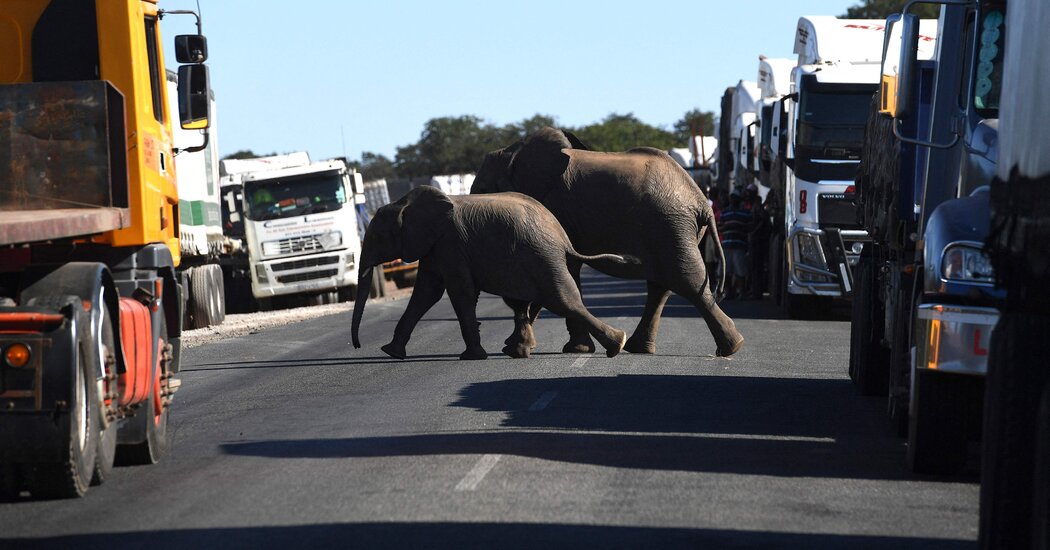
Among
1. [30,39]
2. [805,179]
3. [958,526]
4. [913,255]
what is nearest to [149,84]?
[30,39]

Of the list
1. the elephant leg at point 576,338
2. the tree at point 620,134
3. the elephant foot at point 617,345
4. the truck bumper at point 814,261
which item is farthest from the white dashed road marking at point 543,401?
the tree at point 620,134

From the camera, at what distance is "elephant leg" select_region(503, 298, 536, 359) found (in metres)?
16.7

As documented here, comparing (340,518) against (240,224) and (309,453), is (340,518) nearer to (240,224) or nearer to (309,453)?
(309,453)

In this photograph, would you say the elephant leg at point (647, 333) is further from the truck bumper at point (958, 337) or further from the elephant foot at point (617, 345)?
the truck bumper at point (958, 337)

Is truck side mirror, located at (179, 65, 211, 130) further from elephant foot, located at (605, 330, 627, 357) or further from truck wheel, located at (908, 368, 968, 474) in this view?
elephant foot, located at (605, 330, 627, 357)

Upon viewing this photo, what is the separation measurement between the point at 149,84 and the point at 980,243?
5.08m

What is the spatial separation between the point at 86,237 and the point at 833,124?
603 inches

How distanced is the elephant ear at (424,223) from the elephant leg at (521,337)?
3.44 feet

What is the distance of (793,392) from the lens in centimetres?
1345

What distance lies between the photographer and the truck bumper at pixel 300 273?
107 feet

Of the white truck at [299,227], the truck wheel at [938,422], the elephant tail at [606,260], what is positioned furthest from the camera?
the white truck at [299,227]

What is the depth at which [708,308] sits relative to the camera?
17188 millimetres

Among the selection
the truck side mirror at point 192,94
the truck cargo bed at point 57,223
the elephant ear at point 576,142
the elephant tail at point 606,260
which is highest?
the truck side mirror at point 192,94

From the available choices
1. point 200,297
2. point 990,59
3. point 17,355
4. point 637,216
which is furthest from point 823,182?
point 17,355
